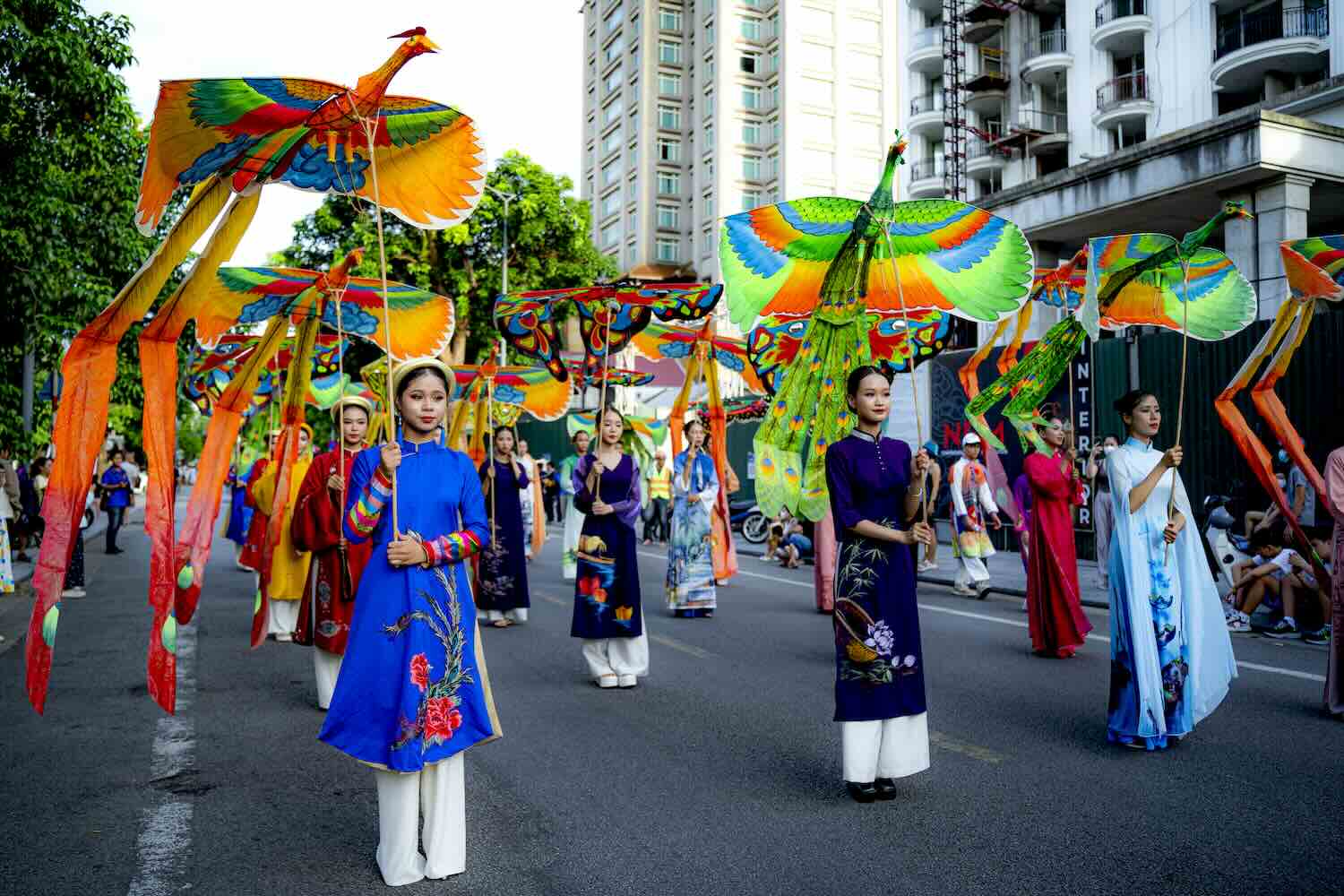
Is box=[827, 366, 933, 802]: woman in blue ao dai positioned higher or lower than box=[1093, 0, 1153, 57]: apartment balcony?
lower

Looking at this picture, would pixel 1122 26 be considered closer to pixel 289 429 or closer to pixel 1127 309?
pixel 1127 309

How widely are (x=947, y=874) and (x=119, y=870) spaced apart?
2.84m

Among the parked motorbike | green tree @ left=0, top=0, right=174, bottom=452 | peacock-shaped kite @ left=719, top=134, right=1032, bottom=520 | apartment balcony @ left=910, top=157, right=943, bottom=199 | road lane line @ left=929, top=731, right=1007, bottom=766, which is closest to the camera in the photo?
road lane line @ left=929, top=731, right=1007, bottom=766

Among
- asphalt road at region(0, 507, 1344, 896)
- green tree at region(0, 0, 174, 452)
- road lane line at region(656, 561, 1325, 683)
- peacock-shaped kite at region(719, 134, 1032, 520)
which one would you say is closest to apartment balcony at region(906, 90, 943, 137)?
road lane line at region(656, 561, 1325, 683)

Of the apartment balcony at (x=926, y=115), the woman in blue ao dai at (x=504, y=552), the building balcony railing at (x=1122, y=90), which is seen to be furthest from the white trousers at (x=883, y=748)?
the apartment balcony at (x=926, y=115)

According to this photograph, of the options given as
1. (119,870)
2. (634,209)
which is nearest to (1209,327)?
(119,870)

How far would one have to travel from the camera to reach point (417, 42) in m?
3.62

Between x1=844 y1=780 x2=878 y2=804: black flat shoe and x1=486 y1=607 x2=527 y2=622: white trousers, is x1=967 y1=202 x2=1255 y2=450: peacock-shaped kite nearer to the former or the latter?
x1=844 y1=780 x2=878 y2=804: black flat shoe

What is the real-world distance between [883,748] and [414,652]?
2.02 meters

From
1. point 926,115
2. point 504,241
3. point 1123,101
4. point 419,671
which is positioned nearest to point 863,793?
point 419,671

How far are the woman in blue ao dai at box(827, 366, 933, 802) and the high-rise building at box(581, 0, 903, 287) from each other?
40.6 meters

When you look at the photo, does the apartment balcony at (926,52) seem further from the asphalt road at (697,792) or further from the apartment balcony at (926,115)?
the asphalt road at (697,792)

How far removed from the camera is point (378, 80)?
374 centimetres

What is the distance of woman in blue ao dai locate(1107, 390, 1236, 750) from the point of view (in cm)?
506
